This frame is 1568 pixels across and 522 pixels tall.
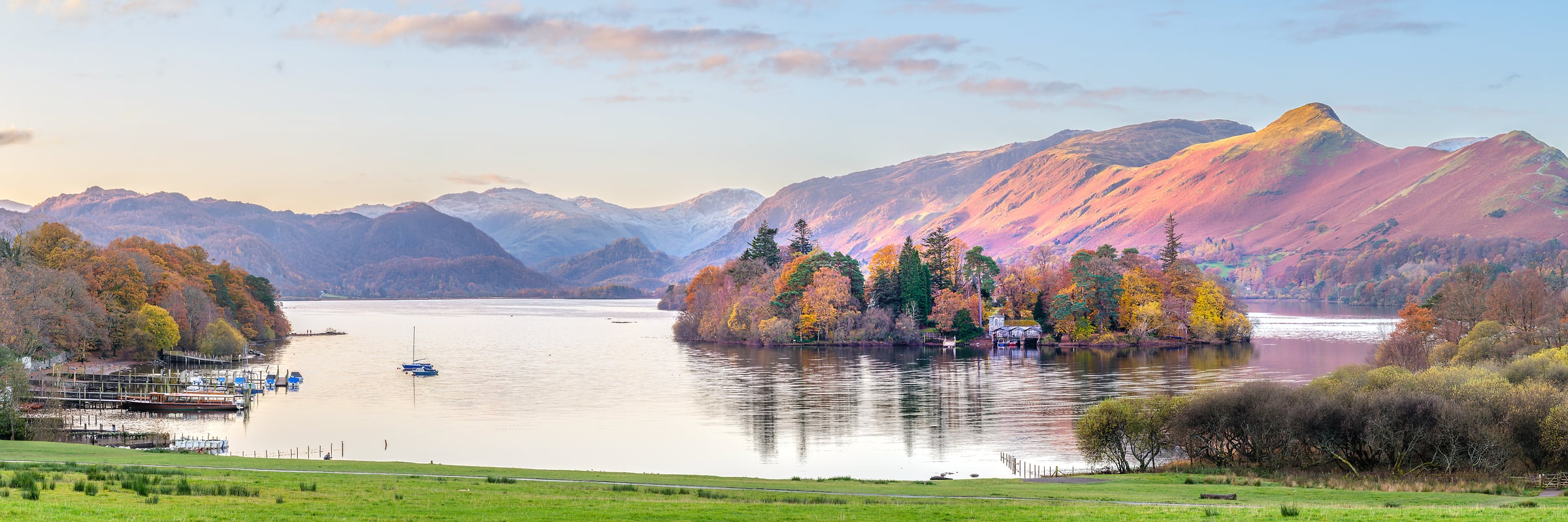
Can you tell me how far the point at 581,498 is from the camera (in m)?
26.8

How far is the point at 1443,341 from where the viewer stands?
Answer: 84.4 meters

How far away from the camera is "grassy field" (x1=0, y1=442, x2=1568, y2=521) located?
21.7 meters

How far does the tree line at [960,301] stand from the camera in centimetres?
13212

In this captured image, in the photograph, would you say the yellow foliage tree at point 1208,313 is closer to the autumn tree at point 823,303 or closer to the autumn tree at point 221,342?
the autumn tree at point 823,303

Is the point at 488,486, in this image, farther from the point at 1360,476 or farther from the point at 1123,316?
the point at 1123,316

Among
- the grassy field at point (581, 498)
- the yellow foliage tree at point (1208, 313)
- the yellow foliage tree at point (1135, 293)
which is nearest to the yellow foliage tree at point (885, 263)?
the yellow foliage tree at point (1135, 293)

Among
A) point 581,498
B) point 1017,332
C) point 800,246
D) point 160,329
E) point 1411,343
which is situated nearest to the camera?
point 581,498

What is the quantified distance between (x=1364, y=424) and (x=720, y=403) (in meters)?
40.4

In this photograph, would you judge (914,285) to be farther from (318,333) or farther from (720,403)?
(318,333)

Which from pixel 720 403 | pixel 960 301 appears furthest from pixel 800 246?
pixel 720 403

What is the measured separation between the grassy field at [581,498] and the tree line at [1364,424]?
9123 mm

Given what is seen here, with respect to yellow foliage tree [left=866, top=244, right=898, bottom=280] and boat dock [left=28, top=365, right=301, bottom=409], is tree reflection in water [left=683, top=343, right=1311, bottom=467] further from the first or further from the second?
boat dock [left=28, top=365, right=301, bottom=409]

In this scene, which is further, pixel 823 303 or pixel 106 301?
pixel 823 303

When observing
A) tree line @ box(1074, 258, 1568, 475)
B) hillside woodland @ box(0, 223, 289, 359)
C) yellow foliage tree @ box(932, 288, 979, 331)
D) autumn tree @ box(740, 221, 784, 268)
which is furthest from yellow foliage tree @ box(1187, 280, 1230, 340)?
hillside woodland @ box(0, 223, 289, 359)
